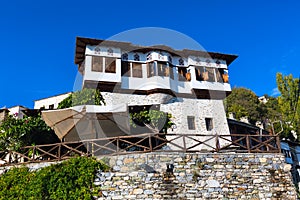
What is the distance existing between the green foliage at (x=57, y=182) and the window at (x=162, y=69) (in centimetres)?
1066

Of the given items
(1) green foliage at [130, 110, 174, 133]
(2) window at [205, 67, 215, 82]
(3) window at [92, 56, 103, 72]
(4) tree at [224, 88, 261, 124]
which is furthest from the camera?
(4) tree at [224, 88, 261, 124]

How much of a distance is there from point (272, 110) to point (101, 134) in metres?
32.8

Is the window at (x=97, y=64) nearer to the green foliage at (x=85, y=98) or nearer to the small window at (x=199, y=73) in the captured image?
the green foliage at (x=85, y=98)

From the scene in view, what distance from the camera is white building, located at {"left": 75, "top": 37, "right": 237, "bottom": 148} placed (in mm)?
17891

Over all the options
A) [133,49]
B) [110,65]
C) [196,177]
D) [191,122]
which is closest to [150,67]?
[133,49]

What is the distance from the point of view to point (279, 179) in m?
9.94

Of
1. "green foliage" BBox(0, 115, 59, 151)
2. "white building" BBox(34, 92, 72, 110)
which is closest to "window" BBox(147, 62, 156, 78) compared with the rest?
"green foliage" BBox(0, 115, 59, 151)

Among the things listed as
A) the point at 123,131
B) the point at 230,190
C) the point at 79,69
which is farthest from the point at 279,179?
the point at 79,69

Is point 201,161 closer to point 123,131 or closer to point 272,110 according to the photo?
point 123,131

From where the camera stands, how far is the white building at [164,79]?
17.9m

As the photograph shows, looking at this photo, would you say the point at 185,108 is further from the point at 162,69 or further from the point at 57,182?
the point at 57,182

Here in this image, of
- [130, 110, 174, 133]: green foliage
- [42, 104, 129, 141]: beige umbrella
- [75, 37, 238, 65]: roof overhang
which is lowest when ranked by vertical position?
[42, 104, 129, 141]: beige umbrella

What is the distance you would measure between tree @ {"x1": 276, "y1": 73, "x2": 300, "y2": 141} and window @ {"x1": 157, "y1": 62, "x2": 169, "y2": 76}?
14.0 meters

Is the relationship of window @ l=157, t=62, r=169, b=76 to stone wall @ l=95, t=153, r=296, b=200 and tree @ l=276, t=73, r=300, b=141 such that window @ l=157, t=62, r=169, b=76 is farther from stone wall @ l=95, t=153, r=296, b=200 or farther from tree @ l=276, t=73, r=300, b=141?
tree @ l=276, t=73, r=300, b=141
